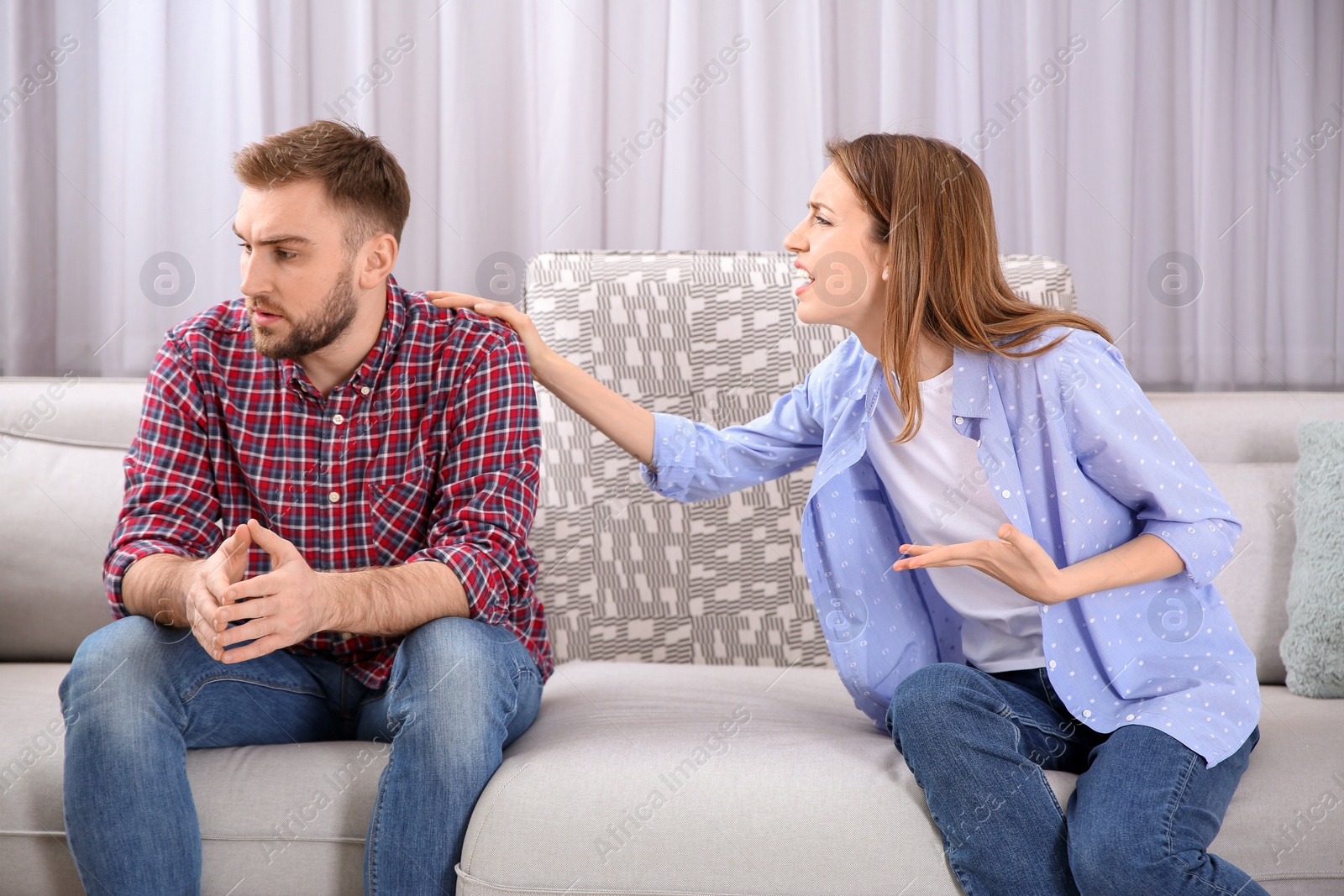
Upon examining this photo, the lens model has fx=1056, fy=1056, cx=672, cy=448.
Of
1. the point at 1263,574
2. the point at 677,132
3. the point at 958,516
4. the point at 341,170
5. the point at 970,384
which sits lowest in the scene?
the point at 1263,574

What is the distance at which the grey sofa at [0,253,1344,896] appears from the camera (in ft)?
Result: 3.41

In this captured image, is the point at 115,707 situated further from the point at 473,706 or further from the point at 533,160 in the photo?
the point at 533,160

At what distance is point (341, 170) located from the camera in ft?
4.15

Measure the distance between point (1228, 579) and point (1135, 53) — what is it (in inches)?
41.8

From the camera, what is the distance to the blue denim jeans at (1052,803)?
94 cm

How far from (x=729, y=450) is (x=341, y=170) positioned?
58 centimetres

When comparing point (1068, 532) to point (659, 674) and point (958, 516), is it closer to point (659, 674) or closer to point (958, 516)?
point (958, 516)

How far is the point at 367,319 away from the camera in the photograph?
1.30 metres

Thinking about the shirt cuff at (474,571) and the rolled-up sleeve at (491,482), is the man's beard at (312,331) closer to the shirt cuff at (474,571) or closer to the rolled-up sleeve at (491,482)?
the rolled-up sleeve at (491,482)

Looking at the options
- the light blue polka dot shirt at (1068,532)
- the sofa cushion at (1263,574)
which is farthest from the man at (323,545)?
the sofa cushion at (1263,574)

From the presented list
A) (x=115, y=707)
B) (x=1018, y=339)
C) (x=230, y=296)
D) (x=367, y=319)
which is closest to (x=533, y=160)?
(x=230, y=296)

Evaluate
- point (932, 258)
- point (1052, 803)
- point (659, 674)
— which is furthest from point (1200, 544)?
point (659, 674)

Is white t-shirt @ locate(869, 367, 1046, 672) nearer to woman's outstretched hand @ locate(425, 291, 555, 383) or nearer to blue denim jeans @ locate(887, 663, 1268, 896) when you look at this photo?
blue denim jeans @ locate(887, 663, 1268, 896)

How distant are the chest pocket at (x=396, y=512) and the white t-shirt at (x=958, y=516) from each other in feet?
1.81
